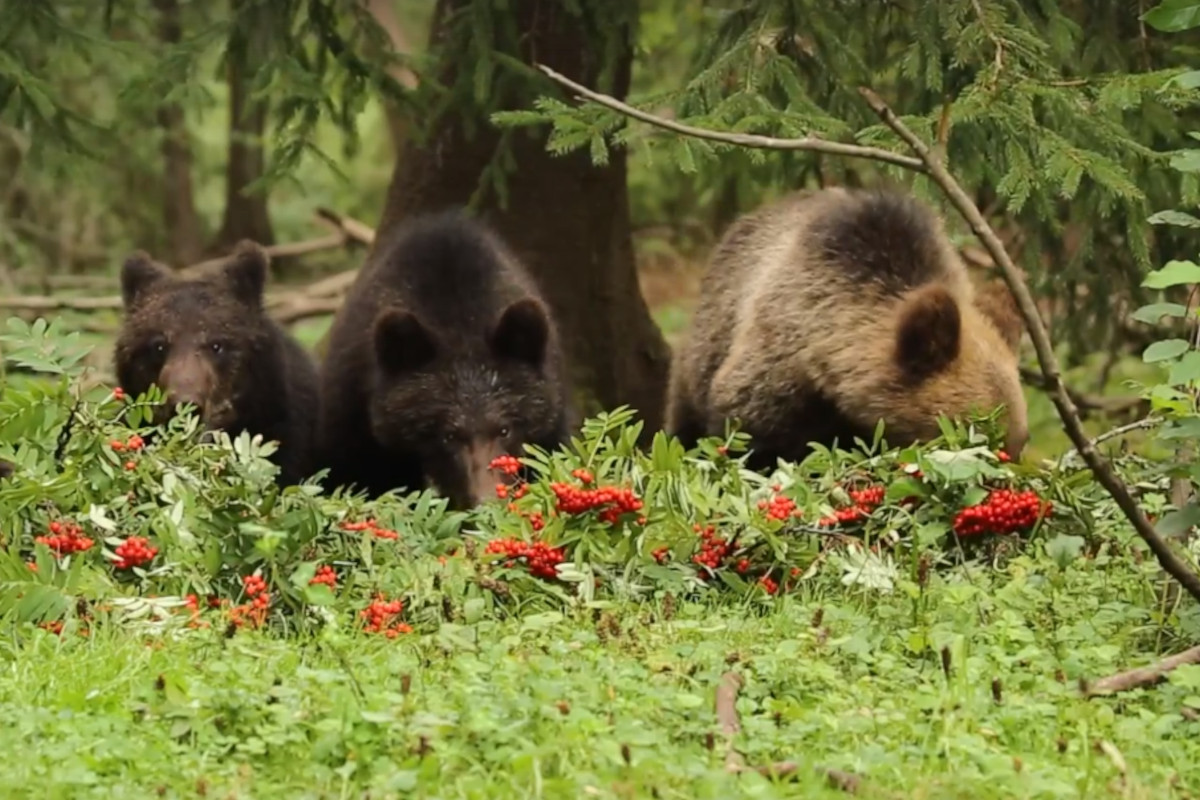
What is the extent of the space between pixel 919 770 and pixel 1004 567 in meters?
2.43

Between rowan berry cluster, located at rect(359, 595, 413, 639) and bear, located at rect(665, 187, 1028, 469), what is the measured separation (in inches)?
131

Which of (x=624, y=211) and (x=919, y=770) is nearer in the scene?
(x=919, y=770)

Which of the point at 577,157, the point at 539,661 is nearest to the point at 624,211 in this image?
the point at 577,157

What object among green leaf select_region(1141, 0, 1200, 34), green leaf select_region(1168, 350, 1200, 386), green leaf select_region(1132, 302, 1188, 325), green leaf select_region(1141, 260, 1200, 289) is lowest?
green leaf select_region(1168, 350, 1200, 386)

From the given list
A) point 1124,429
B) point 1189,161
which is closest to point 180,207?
point 1124,429

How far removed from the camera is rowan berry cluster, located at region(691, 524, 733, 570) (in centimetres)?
646

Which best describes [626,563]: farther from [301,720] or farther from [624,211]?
[624,211]

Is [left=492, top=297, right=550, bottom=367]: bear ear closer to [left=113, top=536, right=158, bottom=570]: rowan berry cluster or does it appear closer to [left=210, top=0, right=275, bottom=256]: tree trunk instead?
[left=113, top=536, right=158, bottom=570]: rowan berry cluster

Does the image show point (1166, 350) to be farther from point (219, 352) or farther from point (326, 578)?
point (219, 352)

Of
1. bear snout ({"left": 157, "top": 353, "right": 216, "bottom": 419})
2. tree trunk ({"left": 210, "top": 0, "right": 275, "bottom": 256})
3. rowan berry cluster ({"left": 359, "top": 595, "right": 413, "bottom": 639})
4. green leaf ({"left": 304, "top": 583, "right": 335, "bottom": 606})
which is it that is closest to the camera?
green leaf ({"left": 304, "top": 583, "right": 335, "bottom": 606})

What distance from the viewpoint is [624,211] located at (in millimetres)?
11234

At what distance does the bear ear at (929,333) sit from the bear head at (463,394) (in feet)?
6.22

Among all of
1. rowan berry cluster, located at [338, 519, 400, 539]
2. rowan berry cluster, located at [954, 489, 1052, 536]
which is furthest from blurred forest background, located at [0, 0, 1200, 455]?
rowan berry cluster, located at [338, 519, 400, 539]

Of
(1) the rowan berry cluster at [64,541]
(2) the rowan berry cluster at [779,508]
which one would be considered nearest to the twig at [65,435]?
(1) the rowan berry cluster at [64,541]
